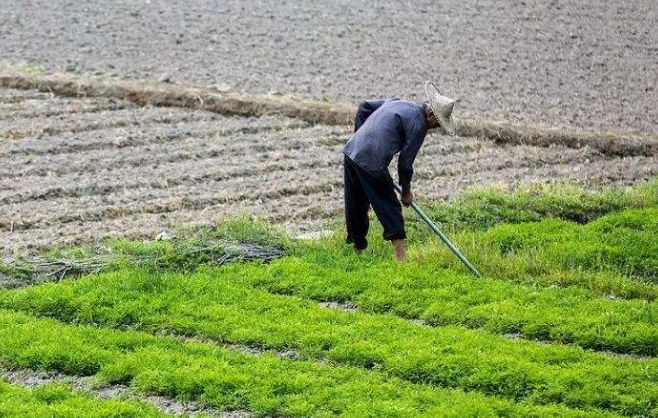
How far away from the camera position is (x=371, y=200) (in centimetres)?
973

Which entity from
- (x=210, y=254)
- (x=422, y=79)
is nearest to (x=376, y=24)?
(x=422, y=79)

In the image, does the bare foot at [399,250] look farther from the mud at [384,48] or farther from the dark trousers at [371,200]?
the mud at [384,48]

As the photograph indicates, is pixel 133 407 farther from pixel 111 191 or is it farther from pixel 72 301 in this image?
pixel 111 191

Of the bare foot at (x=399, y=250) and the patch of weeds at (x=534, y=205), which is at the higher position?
the bare foot at (x=399, y=250)

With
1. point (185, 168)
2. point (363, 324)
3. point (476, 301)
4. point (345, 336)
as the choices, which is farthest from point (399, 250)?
point (185, 168)

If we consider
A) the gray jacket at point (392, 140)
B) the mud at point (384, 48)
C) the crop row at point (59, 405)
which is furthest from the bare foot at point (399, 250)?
the mud at point (384, 48)

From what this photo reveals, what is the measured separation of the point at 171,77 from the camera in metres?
16.5

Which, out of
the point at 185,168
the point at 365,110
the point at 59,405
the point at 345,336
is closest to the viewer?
the point at 59,405

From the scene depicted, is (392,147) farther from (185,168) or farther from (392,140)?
(185,168)

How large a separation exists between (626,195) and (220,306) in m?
4.84

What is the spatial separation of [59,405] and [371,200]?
344cm

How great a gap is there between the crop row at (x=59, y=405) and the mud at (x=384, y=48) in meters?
8.41

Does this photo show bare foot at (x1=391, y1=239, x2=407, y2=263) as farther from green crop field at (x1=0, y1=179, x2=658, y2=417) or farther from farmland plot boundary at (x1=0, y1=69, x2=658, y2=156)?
farmland plot boundary at (x1=0, y1=69, x2=658, y2=156)

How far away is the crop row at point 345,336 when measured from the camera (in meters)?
7.51
